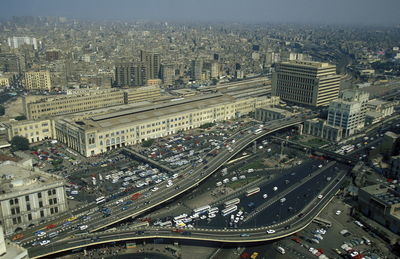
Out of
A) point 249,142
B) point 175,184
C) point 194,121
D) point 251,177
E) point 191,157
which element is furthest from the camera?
point 194,121

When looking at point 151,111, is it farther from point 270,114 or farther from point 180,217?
point 180,217

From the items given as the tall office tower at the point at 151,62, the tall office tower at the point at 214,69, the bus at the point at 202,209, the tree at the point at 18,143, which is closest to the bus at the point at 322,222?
the bus at the point at 202,209

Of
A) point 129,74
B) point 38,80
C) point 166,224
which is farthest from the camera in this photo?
point 129,74

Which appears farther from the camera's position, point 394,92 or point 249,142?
point 394,92

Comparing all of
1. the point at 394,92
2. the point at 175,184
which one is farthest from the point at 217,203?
the point at 394,92

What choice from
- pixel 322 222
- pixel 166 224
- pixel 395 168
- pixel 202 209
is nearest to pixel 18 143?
pixel 166 224

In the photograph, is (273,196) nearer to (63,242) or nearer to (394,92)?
(63,242)
